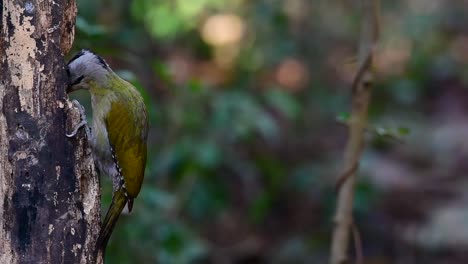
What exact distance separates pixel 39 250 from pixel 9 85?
62 cm

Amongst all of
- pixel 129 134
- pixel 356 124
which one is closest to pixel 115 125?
pixel 129 134

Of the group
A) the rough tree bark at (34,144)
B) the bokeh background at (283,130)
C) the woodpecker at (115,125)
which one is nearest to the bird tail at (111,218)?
the woodpecker at (115,125)

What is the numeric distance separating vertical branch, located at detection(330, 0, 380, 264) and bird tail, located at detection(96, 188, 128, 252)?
4.36 ft

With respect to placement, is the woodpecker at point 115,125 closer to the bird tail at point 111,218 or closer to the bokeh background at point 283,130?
the bird tail at point 111,218

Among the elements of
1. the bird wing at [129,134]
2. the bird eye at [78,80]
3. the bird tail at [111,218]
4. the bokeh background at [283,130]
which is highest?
the bird eye at [78,80]

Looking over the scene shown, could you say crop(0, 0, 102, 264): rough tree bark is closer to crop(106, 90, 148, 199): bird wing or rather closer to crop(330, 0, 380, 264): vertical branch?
crop(106, 90, 148, 199): bird wing

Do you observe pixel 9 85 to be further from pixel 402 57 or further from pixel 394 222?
pixel 402 57

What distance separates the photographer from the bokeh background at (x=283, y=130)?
6.20 m

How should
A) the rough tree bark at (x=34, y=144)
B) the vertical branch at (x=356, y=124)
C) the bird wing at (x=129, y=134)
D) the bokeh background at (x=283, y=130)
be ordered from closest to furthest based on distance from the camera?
1. the rough tree bark at (x=34, y=144)
2. the bird wing at (x=129, y=134)
3. the vertical branch at (x=356, y=124)
4. the bokeh background at (x=283, y=130)

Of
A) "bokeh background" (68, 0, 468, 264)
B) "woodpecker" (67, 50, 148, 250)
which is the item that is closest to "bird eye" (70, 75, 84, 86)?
"woodpecker" (67, 50, 148, 250)

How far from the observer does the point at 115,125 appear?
14.2 feet

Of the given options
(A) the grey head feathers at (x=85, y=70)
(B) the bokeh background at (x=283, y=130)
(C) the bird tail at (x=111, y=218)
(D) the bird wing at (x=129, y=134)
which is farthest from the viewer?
(B) the bokeh background at (x=283, y=130)

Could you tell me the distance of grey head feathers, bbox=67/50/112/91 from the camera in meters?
4.04

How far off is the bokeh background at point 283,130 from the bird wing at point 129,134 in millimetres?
620
